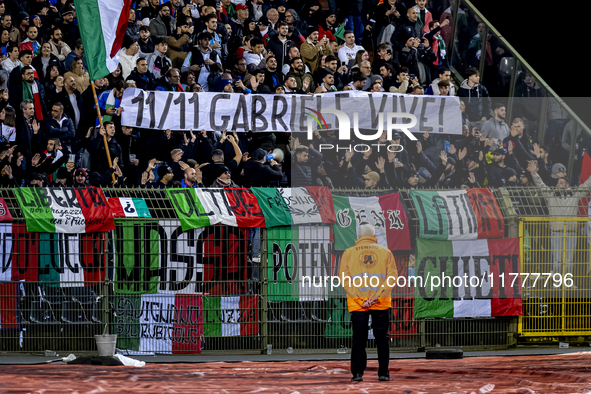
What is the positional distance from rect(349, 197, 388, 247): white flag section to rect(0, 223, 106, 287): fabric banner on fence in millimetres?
4161

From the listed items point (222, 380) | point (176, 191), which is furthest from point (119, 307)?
point (222, 380)

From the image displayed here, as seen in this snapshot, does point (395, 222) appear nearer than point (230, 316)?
No

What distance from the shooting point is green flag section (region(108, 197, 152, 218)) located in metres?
13.4

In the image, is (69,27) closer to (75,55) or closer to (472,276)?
(75,55)

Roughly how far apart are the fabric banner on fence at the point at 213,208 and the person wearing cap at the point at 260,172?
2.27 meters

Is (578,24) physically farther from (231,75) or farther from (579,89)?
(231,75)

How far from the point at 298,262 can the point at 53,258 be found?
3.93 meters

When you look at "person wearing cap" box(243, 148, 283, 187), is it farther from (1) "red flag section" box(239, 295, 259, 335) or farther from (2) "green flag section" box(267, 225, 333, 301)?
(1) "red flag section" box(239, 295, 259, 335)

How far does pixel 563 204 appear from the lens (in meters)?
14.7

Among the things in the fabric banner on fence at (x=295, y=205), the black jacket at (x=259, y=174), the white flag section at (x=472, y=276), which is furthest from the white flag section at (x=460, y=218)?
the black jacket at (x=259, y=174)

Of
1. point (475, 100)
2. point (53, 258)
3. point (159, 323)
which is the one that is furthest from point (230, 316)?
point (475, 100)

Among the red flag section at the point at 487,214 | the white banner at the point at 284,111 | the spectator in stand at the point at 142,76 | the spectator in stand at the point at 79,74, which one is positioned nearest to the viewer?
the red flag section at the point at 487,214

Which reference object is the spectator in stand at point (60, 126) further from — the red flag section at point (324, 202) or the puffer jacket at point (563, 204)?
the puffer jacket at point (563, 204)

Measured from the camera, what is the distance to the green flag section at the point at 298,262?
539 inches
